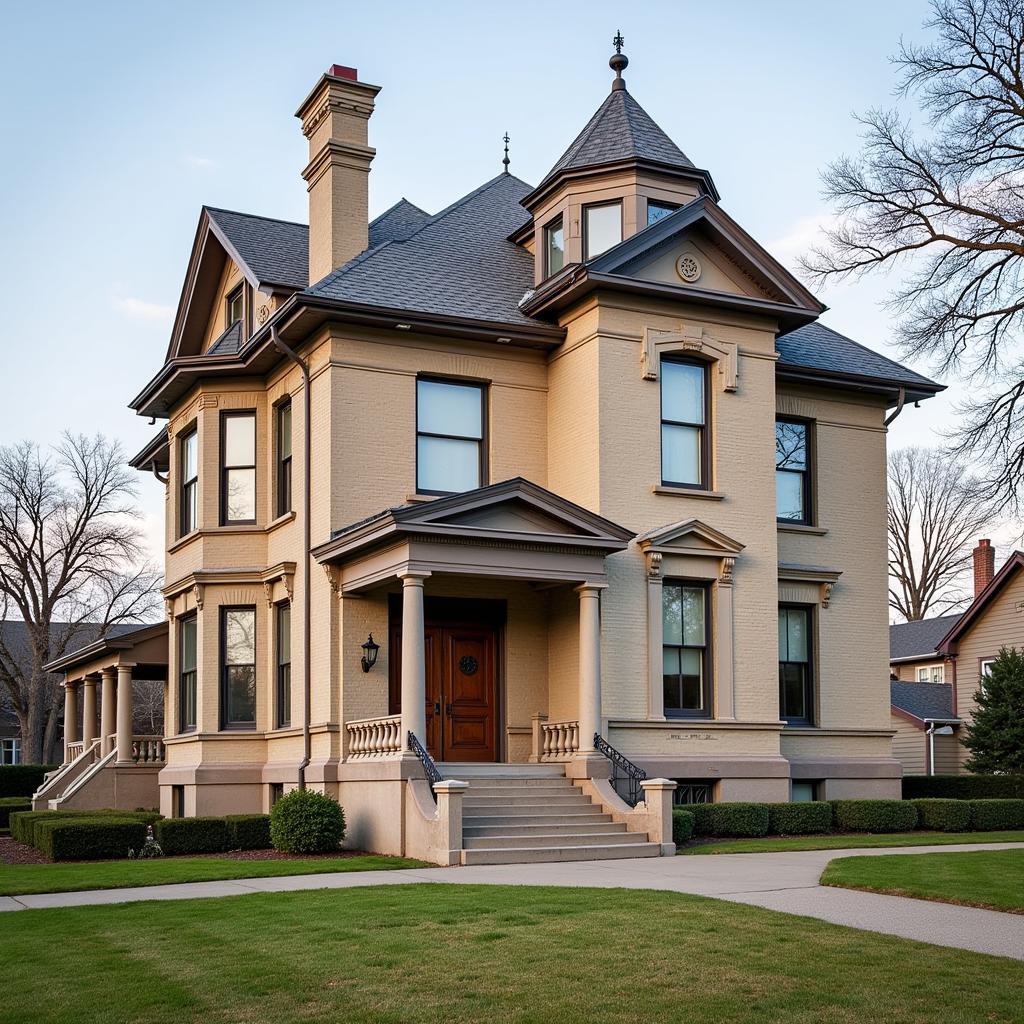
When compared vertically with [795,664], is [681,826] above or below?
below

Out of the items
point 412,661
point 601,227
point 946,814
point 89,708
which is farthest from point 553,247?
point 89,708

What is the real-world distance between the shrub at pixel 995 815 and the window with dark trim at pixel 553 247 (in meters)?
Result: 12.0

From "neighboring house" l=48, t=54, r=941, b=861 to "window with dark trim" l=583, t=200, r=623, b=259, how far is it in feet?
0.15

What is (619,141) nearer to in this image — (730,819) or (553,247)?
(553,247)

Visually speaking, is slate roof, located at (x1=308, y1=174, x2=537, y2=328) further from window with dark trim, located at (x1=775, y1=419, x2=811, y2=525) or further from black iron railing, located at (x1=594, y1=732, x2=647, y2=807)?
black iron railing, located at (x1=594, y1=732, x2=647, y2=807)

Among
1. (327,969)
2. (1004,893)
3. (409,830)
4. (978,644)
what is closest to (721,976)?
(327,969)

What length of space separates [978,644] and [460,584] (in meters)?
25.0

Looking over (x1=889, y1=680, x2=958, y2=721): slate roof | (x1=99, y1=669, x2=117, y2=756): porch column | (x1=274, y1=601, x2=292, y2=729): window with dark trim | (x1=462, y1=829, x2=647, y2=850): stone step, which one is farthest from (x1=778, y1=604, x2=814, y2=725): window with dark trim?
(x1=889, y1=680, x2=958, y2=721): slate roof

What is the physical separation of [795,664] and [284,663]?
944cm

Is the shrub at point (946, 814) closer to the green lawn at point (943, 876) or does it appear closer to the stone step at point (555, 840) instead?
the green lawn at point (943, 876)

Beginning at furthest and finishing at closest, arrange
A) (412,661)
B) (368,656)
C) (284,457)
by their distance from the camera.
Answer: (284,457), (368,656), (412,661)

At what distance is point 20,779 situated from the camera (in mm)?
40812

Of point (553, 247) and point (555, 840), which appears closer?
point (555, 840)

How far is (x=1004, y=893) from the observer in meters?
13.4
